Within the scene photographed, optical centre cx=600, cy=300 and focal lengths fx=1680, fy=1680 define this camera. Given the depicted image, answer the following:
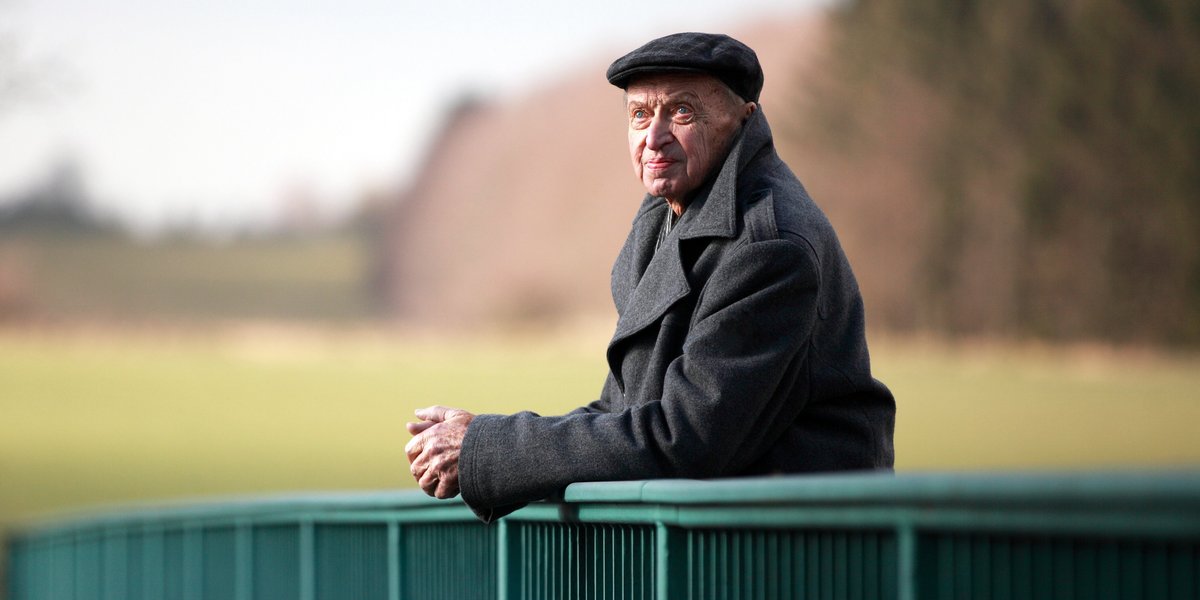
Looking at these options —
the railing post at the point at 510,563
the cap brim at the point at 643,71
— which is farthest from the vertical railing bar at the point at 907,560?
the railing post at the point at 510,563

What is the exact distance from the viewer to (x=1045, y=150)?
2234 inches

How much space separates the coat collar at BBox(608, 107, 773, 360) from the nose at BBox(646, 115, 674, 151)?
14 cm

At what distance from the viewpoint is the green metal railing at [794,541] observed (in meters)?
2.10

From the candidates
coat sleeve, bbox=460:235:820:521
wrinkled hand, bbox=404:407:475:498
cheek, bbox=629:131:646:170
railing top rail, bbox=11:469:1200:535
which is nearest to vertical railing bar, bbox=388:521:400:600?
railing top rail, bbox=11:469:1200:535

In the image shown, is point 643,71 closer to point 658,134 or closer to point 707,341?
point 658,134

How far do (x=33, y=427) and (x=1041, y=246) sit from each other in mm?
31490

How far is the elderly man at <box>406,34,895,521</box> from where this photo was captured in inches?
130

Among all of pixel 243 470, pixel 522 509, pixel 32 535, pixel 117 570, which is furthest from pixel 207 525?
pixel 243 470

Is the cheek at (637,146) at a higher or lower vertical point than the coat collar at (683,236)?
higher

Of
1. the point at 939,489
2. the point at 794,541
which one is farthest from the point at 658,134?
the point at 939,489

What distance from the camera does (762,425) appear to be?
132 inches

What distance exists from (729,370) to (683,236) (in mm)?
402

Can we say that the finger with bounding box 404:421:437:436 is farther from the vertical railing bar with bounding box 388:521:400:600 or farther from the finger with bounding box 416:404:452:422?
the vertical railing bar with bounding box 388:521:400:600

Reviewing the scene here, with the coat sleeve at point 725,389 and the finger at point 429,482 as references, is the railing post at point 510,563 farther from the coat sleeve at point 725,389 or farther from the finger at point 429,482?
the coat sleeve at point 725,389
